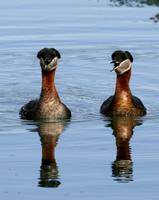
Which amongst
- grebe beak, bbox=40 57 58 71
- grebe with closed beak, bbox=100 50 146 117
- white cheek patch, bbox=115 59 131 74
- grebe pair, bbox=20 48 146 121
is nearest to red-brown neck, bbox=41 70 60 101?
grebe pair, bbox=20 48 146 121

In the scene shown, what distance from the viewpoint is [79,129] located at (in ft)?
68.0

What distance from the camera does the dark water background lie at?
16.0 m

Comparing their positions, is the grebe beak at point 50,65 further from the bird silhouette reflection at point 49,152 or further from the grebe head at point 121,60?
the grebe head at point 121,60

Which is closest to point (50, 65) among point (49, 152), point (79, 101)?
point (79, 101)

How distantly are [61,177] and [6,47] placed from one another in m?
15.0

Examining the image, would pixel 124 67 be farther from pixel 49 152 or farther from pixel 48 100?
pixel 49 152

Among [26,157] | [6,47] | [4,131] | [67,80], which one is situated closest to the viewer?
[26,157]

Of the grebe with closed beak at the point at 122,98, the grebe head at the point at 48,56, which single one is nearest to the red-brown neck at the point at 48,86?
the grebe head at the point at 48,56

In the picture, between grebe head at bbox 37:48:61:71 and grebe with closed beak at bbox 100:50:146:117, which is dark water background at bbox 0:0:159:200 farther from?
grebe head at bbox 37:48:61:71

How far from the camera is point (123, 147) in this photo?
18859 mm

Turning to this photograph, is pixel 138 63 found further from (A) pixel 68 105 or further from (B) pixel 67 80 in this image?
(A) pixel 68 105

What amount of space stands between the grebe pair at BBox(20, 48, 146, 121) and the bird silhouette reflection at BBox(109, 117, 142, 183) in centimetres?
41

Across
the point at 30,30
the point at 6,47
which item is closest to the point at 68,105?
the point at 6,47

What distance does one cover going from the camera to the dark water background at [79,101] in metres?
16.0
